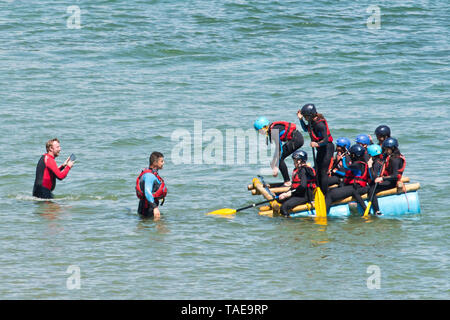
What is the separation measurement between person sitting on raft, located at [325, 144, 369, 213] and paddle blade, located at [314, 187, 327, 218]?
0.46 feet

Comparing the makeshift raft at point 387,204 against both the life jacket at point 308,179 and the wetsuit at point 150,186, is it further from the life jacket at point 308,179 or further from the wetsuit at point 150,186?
the wetsuit at point 150,186

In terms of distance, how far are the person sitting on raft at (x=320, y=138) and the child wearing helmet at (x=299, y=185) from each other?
0.33 metres

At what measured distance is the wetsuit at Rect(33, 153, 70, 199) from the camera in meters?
16.2

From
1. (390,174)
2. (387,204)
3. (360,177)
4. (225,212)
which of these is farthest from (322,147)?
(225,212)

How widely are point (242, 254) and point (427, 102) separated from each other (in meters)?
15.6

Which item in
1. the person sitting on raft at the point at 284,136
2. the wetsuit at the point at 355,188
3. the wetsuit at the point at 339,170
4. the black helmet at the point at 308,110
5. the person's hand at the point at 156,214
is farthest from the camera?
the person sitting on raft at the point at 284,136

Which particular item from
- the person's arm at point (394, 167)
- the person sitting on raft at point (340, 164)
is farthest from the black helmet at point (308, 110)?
the person's arm at point (394, 167)

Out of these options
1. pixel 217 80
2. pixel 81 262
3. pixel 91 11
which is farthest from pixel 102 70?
pixel 81 262

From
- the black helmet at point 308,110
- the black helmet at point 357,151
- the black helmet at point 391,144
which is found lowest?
the black helmet at point 357,151

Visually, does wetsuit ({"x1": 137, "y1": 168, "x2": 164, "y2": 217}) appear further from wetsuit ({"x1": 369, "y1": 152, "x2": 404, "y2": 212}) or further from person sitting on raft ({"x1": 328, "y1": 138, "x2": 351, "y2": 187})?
wetsuit ({"x1": 369, "y1": 152, "x2": 404, "y2": 212})

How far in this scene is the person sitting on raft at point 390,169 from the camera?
14953mm

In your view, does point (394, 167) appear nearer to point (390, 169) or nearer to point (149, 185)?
point (390, 169)

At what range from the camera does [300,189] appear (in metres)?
15.0
